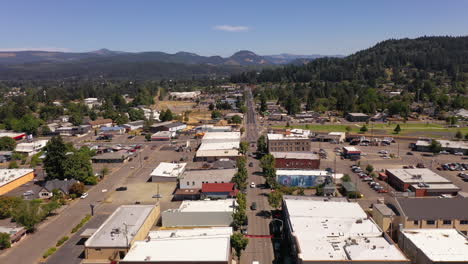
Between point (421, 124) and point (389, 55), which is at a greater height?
point (389, 55)

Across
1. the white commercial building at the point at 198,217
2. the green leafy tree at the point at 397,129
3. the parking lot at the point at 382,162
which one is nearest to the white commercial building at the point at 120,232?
the white commercial building at the point at 198,217

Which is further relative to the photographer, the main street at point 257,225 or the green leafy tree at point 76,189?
the green leafy tree at point 76,189

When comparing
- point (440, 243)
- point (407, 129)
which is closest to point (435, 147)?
point (407, 129)

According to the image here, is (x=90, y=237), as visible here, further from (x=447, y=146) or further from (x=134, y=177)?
(x=447, y=146)

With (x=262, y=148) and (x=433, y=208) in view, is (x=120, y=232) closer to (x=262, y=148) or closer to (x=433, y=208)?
(x=433, y=208)

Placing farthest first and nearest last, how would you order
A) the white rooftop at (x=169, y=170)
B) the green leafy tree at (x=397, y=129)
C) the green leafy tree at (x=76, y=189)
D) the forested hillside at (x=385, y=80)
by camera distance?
the forested hillside at (x=385, y=80)
the green leafy tree at (x=397, y=129)
the white rooftop at (x=169, y=170)
the green leafy tree at (x=76, y=189)

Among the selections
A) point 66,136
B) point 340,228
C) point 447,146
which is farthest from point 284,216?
point 66,136

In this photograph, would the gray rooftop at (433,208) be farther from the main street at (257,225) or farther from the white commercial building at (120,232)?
the white commercial building at (120,232)
